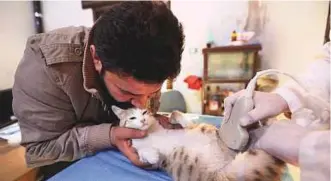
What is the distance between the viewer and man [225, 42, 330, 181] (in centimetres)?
34

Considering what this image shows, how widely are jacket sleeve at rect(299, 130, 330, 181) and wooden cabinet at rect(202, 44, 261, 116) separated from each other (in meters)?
1.52

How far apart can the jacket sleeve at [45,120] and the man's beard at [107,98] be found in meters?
0.10

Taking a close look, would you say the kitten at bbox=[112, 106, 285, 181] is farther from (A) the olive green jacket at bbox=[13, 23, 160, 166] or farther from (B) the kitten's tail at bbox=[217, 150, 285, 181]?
(A) the olive green jacket at bbox=[13, 23, 160, 166]

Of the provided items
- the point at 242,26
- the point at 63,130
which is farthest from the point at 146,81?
the point at 242,26

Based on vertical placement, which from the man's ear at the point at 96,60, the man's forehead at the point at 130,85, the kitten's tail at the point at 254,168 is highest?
the man's ear at the point at 96,60

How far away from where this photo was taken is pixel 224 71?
193 cm

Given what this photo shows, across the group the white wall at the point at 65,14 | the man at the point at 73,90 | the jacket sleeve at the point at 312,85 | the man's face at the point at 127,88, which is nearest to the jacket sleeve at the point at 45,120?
the man at the point at 73,90

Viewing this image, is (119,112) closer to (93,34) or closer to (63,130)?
(63,130)

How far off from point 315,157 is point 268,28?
5.69 ft

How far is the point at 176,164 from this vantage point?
668 mm

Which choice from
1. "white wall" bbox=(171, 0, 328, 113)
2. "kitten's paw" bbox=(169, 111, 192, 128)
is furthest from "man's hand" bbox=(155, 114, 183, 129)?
"white wall" bbox=(171, 0, 328, 113)

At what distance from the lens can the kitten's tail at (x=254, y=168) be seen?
20.8 inches

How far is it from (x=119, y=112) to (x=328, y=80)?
611 mm

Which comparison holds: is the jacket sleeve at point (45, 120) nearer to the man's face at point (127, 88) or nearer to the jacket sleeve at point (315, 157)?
the man's face at point (127, 88)
